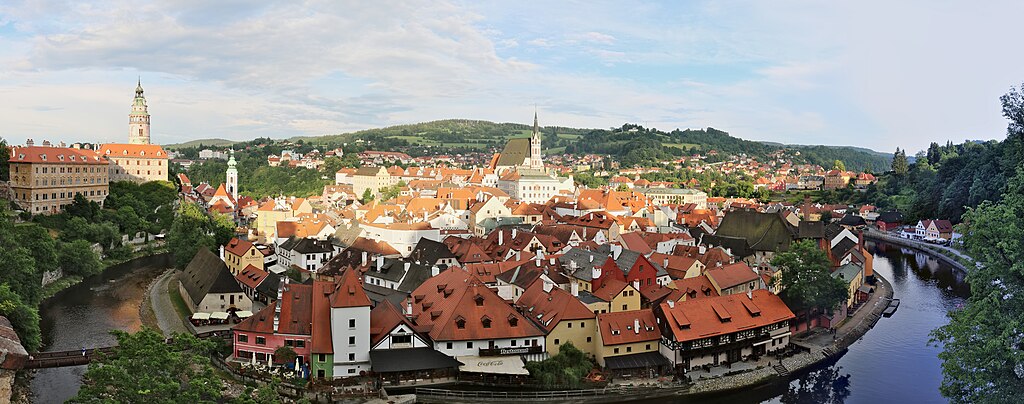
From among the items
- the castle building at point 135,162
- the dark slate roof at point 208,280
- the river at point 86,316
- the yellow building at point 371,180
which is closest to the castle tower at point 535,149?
the yellow building at point 371,180

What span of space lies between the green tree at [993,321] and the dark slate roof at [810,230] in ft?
84.1

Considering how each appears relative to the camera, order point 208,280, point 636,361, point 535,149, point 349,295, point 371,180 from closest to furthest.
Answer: point 349,295, point 636,361, point 208,280, point 371,180, point 535,149

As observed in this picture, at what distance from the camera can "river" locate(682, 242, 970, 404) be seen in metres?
22.3

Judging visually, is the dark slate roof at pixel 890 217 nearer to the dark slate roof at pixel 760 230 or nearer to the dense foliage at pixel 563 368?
the dark slate roof at pixel 760 230

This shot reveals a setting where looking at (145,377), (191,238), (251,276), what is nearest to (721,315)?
(145,377)

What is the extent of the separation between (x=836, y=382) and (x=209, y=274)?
24035mm

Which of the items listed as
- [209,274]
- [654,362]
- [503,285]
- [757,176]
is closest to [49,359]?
[209,274]

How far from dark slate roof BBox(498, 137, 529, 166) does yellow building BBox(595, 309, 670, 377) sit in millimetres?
63740

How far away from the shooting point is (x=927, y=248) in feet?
189

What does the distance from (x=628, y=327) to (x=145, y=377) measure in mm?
14248

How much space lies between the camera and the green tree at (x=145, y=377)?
43.9ft

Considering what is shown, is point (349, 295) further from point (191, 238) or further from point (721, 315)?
point (191, 238)

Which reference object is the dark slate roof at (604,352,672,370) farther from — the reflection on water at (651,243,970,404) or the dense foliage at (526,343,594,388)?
the reflection on water at (651,243,970,404)

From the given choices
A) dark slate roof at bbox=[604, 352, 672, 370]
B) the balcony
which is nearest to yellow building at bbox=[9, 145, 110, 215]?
the balcony
